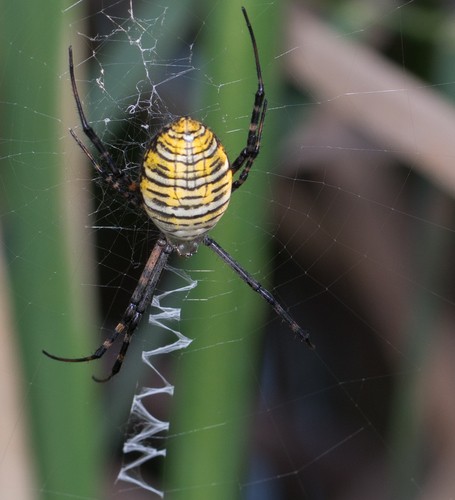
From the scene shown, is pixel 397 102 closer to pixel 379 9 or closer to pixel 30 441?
pixel 379 9

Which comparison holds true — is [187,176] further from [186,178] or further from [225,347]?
[225,347]

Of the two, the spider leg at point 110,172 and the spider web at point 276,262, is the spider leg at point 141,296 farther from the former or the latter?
the spider leg at point 110,172

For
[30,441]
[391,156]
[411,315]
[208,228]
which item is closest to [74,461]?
[30,441]

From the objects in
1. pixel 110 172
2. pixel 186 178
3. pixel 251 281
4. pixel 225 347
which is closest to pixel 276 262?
pixel 251 281

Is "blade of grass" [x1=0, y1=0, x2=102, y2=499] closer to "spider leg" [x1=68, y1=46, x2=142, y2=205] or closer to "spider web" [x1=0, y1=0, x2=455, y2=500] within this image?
"spider web" [x1=0, y1=0, x2=455, y2=500]

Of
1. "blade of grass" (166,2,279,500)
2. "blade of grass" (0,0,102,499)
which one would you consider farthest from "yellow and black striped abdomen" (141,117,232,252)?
"blade of grass" (0,0,102,499)

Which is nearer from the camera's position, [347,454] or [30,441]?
[30,441]
